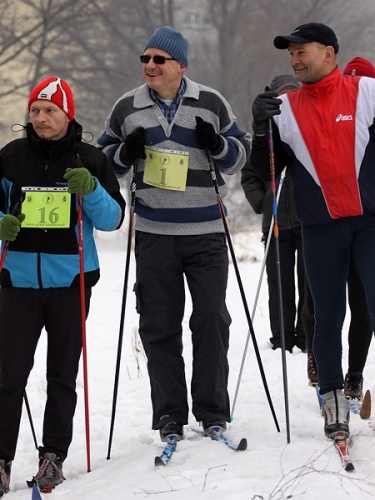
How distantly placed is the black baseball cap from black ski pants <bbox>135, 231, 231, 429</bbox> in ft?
3.56

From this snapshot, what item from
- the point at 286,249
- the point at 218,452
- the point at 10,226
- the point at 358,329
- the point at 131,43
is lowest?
the point at 218,452

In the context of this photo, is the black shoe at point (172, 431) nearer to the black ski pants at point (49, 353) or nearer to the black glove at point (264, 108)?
the black ski pants at point (49, 353)

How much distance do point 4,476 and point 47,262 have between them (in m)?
1.04

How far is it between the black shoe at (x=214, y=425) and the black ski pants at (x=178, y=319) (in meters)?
0.03

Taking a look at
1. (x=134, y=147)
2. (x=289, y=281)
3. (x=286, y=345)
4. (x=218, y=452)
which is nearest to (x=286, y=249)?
(x=289, y=281)

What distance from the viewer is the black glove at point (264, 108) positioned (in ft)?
15.1

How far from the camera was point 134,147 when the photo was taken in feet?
16.1

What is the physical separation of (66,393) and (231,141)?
5.15ft

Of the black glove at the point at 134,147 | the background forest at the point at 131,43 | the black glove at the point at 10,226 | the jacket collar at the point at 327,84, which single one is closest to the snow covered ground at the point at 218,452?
the black glove at the point at 10,226

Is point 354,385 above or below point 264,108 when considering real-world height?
below

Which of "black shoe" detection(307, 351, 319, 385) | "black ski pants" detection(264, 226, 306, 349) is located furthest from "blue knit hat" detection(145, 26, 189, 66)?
"black ski pants" detection(264, 226, 306, 349)

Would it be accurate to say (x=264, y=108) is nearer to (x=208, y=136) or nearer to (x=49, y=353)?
(x=208, y=136)

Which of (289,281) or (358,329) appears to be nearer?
(358,329)

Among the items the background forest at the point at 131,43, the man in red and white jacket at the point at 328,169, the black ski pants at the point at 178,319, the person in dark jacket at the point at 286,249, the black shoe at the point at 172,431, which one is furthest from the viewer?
the background forest at the point at 131,43
